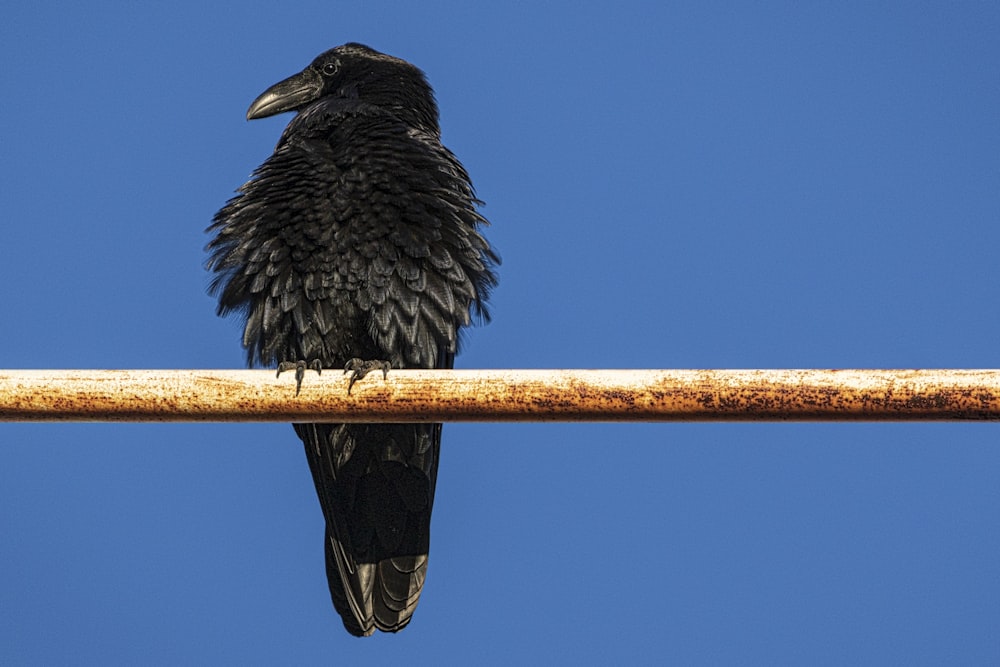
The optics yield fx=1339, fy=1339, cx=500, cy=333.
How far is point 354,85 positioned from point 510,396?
3.43 meters

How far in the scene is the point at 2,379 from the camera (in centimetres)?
306

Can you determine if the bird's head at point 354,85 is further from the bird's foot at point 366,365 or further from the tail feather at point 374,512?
the tail feather at point 374,512

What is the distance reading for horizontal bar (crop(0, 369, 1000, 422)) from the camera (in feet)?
9.66

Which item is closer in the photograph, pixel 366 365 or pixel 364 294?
pixel 366 365

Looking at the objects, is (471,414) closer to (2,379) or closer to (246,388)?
(246,388)

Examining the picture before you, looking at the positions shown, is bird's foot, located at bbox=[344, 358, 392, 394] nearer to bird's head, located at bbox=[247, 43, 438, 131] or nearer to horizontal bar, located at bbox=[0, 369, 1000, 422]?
bird's head, located at bbox=[247, 43, 438, 131]

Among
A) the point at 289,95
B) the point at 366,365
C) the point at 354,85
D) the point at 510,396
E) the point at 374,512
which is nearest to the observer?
the point at 510,396

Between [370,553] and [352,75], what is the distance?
228 centimetres

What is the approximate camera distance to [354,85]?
614 cm

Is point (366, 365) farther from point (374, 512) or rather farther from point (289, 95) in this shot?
point (289, 95)

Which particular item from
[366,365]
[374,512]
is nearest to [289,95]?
[366,365]

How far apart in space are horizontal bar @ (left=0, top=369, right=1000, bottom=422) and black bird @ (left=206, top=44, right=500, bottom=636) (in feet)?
5.77

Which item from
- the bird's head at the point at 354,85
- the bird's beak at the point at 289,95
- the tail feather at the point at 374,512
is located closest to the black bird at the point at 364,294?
the tail feather at the point at 374,512

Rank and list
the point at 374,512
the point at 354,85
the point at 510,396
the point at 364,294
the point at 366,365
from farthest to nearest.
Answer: the point at 354,85
the point at 374,512
the point at 364,294
the point at 366,365
the point at 510,396
